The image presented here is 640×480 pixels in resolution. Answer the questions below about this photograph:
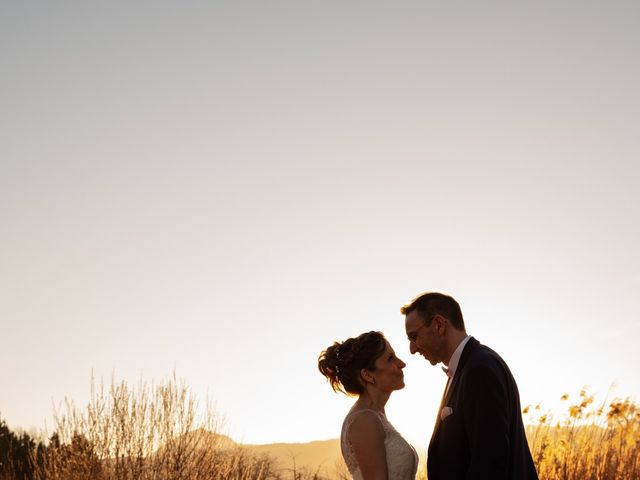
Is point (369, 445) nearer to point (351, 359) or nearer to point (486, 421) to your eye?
point (351, 359)

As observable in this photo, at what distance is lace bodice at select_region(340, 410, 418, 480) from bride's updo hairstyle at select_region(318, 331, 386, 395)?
0.25 m

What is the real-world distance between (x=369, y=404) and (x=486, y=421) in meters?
1.85

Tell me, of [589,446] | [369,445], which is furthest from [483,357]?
[589,446]

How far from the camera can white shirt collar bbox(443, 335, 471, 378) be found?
173 inches

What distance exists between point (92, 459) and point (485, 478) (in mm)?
10428

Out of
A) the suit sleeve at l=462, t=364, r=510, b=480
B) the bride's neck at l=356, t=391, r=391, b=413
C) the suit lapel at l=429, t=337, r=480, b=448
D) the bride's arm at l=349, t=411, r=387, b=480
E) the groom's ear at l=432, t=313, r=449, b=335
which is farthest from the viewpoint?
the bride's neck at l=356, t=391, r=391, b=413

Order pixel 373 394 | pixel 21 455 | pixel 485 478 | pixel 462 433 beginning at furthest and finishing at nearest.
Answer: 1. pixel 21 455
2. pixel 373 394
3. pixel 462 433
4. pixel 485 478

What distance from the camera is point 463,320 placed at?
4660 mm

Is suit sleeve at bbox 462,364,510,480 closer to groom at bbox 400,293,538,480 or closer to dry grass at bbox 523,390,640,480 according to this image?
groom at bbox 400,293,538,480

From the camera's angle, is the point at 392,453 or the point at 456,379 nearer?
the point at 456,379

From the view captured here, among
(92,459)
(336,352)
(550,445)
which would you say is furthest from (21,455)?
(336,352)

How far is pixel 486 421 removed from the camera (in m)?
4.02

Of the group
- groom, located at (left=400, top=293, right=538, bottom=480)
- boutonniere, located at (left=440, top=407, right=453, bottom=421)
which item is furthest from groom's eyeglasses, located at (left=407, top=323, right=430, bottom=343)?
boutonniere, located at (left=440, top=407, right=453, bottom=421)

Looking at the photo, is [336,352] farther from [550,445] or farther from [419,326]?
[550,445]
